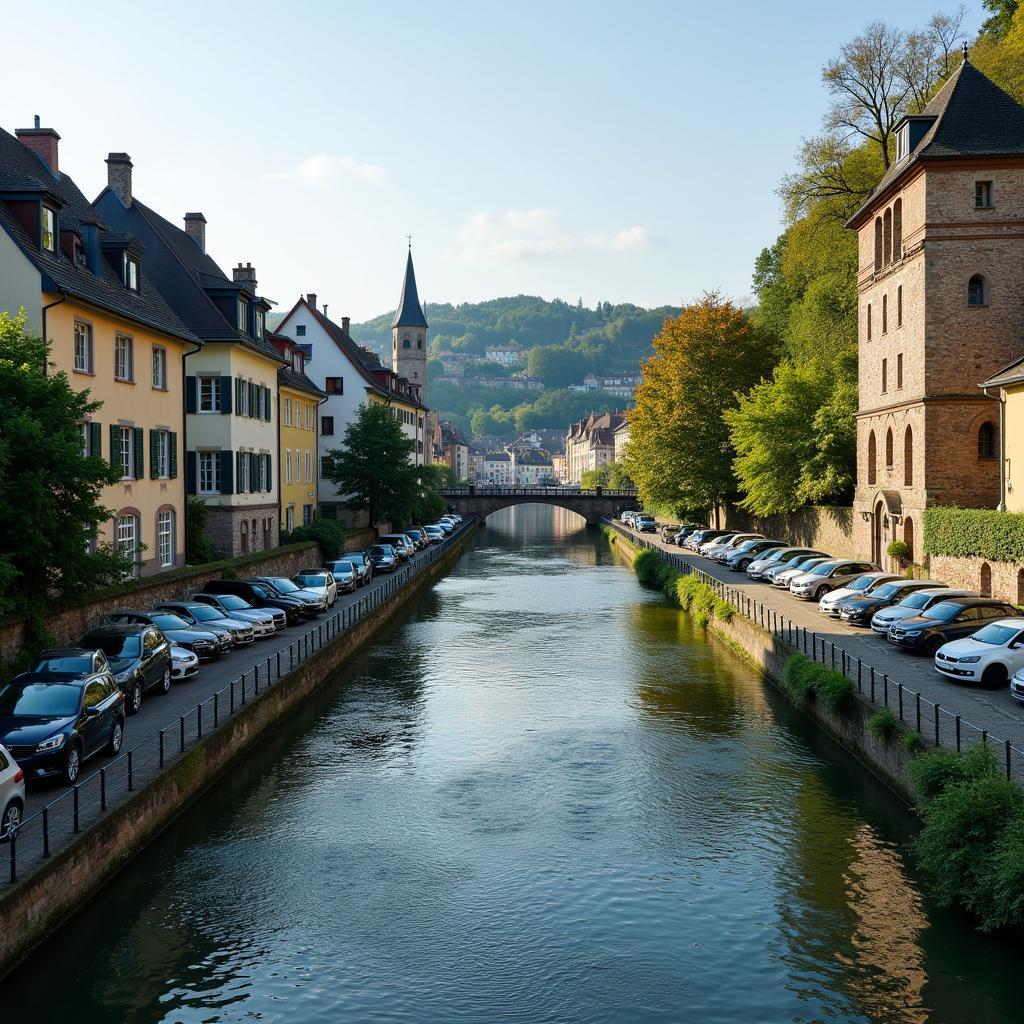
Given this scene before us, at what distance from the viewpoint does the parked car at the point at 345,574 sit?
136 feet

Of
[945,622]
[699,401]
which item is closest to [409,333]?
[699,401]

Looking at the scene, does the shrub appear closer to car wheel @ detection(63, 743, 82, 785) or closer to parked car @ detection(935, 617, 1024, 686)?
parked car @ detection(935, 617, 1024, 686)

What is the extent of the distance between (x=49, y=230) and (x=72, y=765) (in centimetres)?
1722

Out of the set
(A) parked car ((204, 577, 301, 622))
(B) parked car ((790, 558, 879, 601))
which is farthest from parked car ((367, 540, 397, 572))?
(B) parked car ((790, 558, 879, 601))

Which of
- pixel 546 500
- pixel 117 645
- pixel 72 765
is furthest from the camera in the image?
pixel 546 500

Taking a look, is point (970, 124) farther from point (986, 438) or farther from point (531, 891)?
point (531, 891)

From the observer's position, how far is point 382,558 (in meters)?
50.6

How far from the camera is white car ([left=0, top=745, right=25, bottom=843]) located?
40.2ft

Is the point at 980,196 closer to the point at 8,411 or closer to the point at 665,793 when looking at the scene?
the point at 665,793

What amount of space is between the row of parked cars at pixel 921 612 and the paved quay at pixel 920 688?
0.34 metres

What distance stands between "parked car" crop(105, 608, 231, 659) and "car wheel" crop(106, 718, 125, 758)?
21.6ft

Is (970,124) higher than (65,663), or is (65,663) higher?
(970,124)

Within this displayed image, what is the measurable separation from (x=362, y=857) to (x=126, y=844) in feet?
10.4

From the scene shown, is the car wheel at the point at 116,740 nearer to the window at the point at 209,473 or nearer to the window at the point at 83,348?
the window at the point at 83,348
